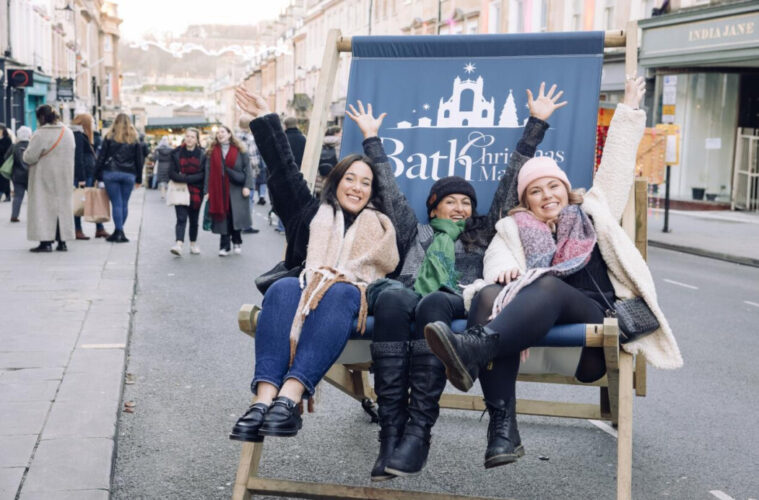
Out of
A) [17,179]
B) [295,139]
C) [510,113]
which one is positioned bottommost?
[17,179]

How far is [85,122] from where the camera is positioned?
13.4 m

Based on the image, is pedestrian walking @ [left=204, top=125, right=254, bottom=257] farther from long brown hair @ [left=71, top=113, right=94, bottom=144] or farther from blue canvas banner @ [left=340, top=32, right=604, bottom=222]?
Result: blue canvas banner @ [left=340, top=32, right=604, bottom=222]

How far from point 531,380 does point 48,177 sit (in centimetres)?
908

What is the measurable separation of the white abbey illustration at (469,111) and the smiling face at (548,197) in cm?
94

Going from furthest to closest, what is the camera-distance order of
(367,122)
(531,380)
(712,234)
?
(712,234), (367,122), (531,380)

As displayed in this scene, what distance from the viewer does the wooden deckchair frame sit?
11.2ft

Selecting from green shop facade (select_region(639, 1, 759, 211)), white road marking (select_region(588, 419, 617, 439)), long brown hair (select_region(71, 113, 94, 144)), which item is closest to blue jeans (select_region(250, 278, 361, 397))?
white road marking (select_region(588, 419, 617, 439))

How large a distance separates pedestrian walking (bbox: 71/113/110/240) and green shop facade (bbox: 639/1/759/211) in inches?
504

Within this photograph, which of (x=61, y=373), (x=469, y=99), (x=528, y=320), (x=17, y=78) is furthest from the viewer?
(x=17, y=78)

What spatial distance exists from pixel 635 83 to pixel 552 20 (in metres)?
25.5

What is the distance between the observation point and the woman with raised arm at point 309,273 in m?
3.53

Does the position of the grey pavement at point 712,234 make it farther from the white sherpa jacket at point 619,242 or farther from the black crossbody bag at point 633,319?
the black crossbody bag at point 633,319

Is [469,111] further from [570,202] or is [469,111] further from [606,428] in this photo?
[606,428]

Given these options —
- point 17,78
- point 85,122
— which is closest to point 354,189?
point 85,122
